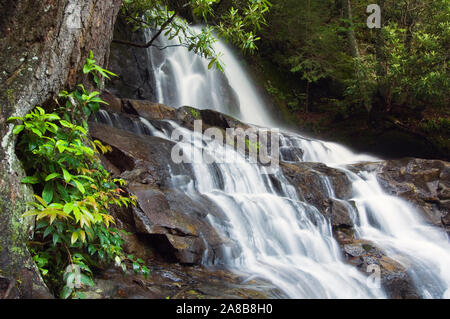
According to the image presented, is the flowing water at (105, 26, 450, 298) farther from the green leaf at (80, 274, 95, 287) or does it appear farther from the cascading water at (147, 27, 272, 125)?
the cascading water at (147, 27, 272, 125)

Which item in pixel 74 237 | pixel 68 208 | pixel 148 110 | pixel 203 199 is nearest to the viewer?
pixel 68 208

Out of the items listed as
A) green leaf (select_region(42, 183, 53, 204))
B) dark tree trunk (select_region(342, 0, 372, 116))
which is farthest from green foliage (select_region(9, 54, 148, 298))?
dark tree trunk (select_region(342, 0, 372, 116))

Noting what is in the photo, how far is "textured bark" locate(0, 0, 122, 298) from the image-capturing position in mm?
2525

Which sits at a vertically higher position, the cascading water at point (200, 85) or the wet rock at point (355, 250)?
the cascading water at point (200, 85)

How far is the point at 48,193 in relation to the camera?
109 inches

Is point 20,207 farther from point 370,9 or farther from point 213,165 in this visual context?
point 370,9

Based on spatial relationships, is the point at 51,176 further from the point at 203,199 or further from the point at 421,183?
the point at 421,183

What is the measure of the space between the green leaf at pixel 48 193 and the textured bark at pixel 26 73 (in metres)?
0.13

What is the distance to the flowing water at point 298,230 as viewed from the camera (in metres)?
4.62

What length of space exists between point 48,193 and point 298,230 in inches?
157

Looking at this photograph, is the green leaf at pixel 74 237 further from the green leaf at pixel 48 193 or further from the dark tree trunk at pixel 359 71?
the dark tree trunk at pixel 359 71

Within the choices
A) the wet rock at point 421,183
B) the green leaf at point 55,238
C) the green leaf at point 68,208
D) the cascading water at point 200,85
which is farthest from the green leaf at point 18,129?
the cascading water at point 200,85

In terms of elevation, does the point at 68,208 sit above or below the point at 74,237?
above

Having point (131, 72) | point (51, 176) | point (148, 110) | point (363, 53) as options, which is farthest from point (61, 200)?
point (363, 53)
